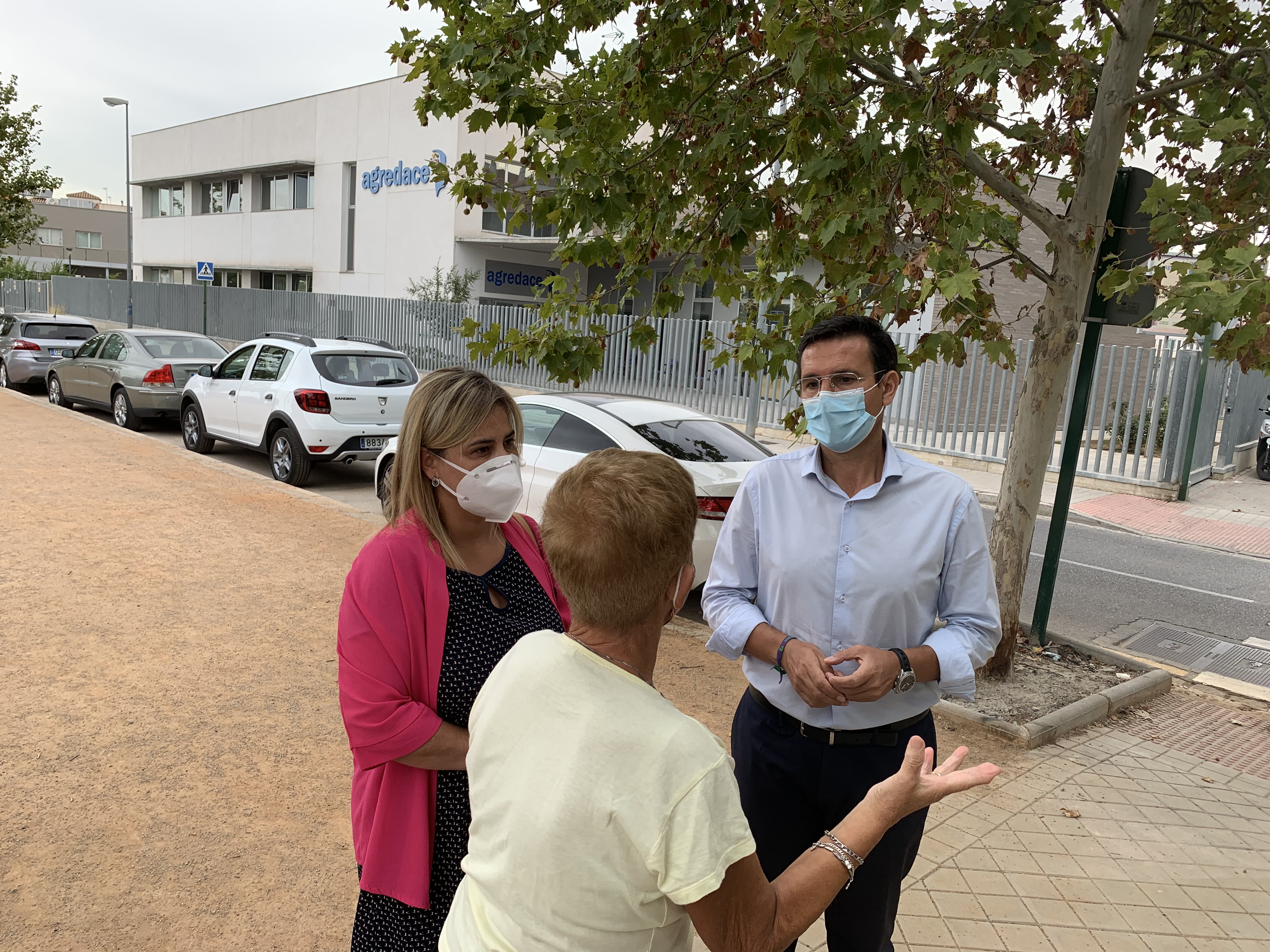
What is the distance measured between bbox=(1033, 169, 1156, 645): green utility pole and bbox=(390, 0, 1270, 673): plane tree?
0.86ft

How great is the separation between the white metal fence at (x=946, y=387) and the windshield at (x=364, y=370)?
1.45 ft

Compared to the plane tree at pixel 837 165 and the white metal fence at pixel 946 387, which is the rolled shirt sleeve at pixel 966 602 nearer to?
the plane tree at pixel 837 165

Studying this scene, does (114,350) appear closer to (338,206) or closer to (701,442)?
(701,442)

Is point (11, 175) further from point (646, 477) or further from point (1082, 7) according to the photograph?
point (646, 477)

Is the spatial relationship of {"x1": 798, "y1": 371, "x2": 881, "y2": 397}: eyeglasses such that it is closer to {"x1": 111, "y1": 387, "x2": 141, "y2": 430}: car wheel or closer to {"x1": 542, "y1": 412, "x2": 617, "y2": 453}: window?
{"x1": 542, "y1": 412, "x2": 617, "y2": 453}: window

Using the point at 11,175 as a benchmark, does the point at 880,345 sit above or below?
below

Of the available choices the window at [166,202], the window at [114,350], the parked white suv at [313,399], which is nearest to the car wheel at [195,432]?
the parked white suv at [313,399]

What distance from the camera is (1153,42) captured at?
262 inches

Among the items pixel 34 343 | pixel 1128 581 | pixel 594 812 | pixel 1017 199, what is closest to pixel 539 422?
pixel 1017 199

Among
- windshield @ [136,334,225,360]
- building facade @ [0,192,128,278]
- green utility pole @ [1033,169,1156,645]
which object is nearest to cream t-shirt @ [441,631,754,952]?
green utility pole @ [1033,169,1156,645]

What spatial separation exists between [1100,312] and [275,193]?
36.3 metres

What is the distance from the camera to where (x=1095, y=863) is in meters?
3.95

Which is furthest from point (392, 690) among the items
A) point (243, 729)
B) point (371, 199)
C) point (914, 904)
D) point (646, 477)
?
point (371, 199)

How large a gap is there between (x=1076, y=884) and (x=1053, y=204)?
23.5 metres
